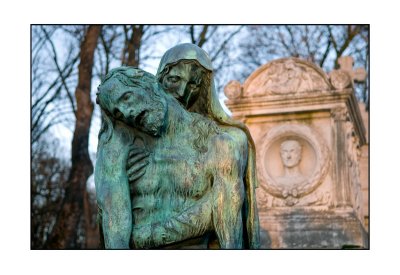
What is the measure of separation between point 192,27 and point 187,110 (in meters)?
16.6

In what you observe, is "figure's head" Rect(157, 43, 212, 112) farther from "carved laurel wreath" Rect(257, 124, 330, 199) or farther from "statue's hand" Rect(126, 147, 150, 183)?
"carved laurel wreath" Rect(257, 124, 330, 199)

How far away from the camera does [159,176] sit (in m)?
4.75

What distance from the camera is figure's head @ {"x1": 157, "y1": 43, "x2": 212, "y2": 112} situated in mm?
4980

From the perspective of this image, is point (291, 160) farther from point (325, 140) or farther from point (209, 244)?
point (209, 244)

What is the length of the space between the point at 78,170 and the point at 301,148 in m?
6.34

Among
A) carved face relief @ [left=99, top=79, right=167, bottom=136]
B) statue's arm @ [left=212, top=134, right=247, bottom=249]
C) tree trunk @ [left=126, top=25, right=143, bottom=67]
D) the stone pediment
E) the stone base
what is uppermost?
tree trunk @ [left=126, top=25, right=143, bottom=67]

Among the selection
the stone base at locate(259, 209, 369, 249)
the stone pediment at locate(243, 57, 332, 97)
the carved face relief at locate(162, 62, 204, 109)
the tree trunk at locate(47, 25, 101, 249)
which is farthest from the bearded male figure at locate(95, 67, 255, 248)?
the tree trunk at locate(47, 25, 101, 249)

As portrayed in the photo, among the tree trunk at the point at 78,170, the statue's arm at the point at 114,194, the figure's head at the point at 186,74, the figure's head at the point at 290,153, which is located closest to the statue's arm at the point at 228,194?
the figure's head at the point at 186,74

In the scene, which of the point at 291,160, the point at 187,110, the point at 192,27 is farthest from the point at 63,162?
the point at 187,110

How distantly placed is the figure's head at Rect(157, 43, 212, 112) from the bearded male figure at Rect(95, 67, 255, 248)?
0.52 feet

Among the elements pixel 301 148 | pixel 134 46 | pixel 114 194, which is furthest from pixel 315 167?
pixel 114 194

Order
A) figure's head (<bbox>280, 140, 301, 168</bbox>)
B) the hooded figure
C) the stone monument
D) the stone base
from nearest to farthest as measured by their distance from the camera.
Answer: the hooded figure, the stone base, the stone monument, figure's head (<bbox>280, 140, 301, 168</bbox>)

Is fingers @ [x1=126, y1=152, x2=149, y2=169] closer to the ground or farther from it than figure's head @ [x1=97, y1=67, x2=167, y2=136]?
closer to the ground

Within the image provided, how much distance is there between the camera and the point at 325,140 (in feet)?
49.0
